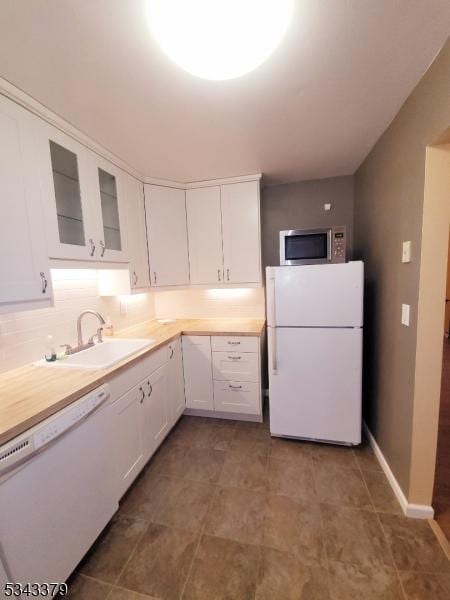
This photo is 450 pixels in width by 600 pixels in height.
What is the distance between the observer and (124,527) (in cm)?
145

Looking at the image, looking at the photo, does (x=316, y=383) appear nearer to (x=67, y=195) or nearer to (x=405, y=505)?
(x=405, y=505)

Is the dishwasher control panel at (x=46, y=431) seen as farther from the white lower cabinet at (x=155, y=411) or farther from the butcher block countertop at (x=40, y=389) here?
the white lower cabinet at (x=155, y=411)

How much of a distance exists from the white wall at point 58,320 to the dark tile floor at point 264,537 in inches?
45.5

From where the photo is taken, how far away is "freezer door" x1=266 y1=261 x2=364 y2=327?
1.85 meters

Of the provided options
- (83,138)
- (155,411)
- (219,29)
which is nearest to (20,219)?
(83,138)

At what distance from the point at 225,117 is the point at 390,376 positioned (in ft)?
6.50

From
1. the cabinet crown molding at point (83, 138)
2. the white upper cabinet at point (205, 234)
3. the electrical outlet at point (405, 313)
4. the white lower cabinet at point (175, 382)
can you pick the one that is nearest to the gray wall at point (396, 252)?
the electrical outlet at point (405, 313)

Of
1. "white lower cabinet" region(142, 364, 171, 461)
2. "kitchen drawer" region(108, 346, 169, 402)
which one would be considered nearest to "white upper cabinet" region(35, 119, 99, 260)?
"kitchen drawer" region(108, 346, 169, 402)

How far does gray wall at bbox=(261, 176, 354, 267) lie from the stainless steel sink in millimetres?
Result: 1603

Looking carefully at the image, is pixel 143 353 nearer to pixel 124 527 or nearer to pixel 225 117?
pixel 124 527

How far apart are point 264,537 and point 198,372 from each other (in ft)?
4.36

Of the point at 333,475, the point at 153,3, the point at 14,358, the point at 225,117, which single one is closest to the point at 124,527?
the point at 14,358

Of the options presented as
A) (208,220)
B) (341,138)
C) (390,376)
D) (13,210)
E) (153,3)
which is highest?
(341,138)

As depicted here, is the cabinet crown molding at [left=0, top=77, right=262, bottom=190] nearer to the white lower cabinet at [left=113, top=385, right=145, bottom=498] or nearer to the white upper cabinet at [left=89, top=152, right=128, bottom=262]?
the white upper cabinet at [left=89, top=152, right=128, bottom=262]
